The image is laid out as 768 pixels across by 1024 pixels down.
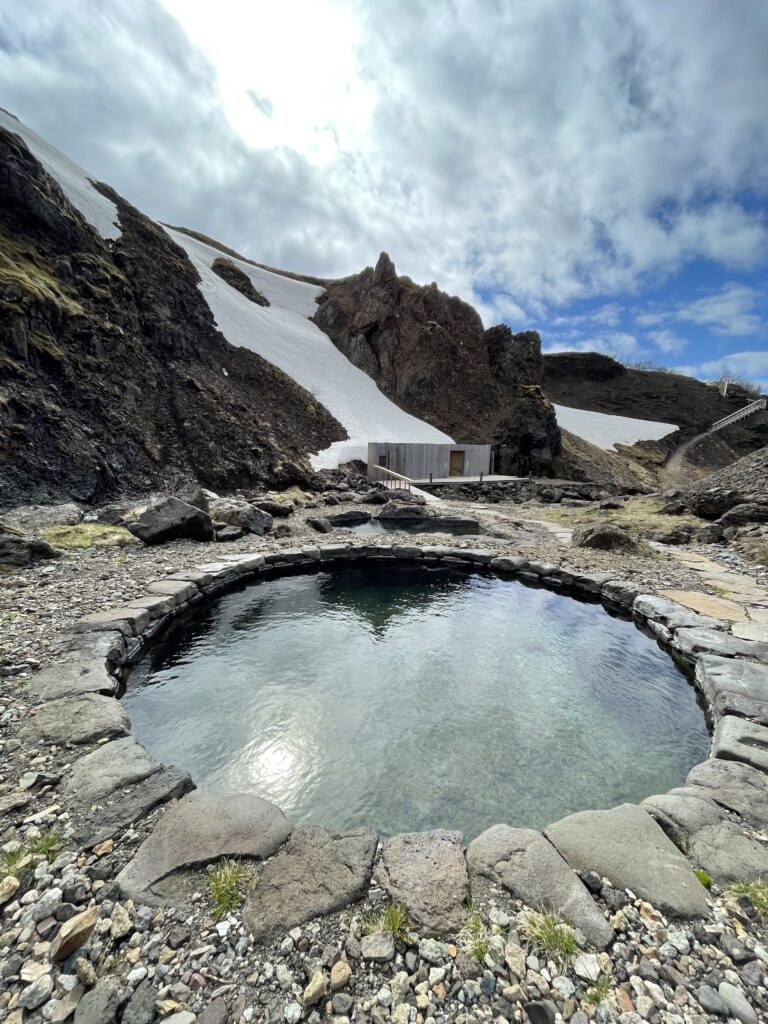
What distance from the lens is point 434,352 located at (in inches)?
1534

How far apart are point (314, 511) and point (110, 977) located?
1393 centimetres

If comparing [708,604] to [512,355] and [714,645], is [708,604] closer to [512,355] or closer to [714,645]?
[714,645]

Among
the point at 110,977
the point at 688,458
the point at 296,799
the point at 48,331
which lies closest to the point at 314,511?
the point at 48,331

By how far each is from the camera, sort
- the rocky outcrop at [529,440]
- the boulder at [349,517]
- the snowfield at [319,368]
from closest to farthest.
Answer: the boulder at [349,517], the snowfield at [319,368], the rocky outcrop at [529,440]

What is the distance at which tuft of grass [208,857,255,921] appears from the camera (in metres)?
2.04

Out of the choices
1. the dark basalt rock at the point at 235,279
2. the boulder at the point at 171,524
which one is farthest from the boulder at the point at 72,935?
the dark basalt rock at the point at 235,279

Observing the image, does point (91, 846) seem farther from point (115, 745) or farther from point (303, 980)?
point (303, 980)

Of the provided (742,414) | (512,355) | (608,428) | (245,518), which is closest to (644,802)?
(245,518)

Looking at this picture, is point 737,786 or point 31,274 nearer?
point 737,786

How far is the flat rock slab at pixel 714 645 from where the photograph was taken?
4.86 meters

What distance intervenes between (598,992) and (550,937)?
0.25m

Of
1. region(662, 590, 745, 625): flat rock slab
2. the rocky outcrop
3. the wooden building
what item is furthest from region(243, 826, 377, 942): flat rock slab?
the rocky outcrop

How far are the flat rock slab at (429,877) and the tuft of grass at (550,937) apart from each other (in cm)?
30

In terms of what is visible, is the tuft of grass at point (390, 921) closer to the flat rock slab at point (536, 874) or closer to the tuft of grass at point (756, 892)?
the flat rock slab at point (536, 874)
